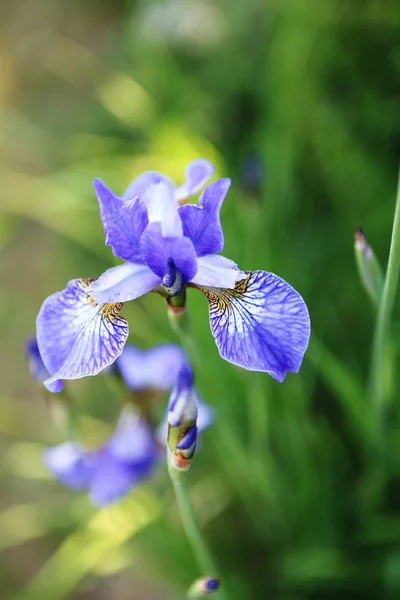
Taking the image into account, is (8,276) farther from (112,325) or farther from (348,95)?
(112,325)

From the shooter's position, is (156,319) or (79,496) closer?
(156,319)

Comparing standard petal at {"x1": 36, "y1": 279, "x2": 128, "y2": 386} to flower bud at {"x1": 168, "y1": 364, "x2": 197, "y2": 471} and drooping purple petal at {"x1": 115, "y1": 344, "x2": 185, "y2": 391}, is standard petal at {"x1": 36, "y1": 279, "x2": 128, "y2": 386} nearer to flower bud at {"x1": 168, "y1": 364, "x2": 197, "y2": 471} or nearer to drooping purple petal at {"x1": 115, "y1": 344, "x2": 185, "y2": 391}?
flower bud at {"x1": 168, "y1": 364, "x2": 197, "y2": 471}

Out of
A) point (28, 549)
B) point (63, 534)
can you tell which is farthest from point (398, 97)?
point (28, 549)

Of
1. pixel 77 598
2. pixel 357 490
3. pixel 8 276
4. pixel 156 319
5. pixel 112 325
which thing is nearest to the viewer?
pixel 112 325

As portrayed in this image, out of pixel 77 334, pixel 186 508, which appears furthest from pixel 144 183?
pixel 186 508

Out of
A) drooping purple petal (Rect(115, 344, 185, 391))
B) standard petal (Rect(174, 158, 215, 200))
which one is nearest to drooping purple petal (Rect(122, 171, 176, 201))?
standard petal (Rect(174, 158, 215, 200))

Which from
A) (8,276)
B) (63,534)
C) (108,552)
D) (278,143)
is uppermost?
(8,276)
